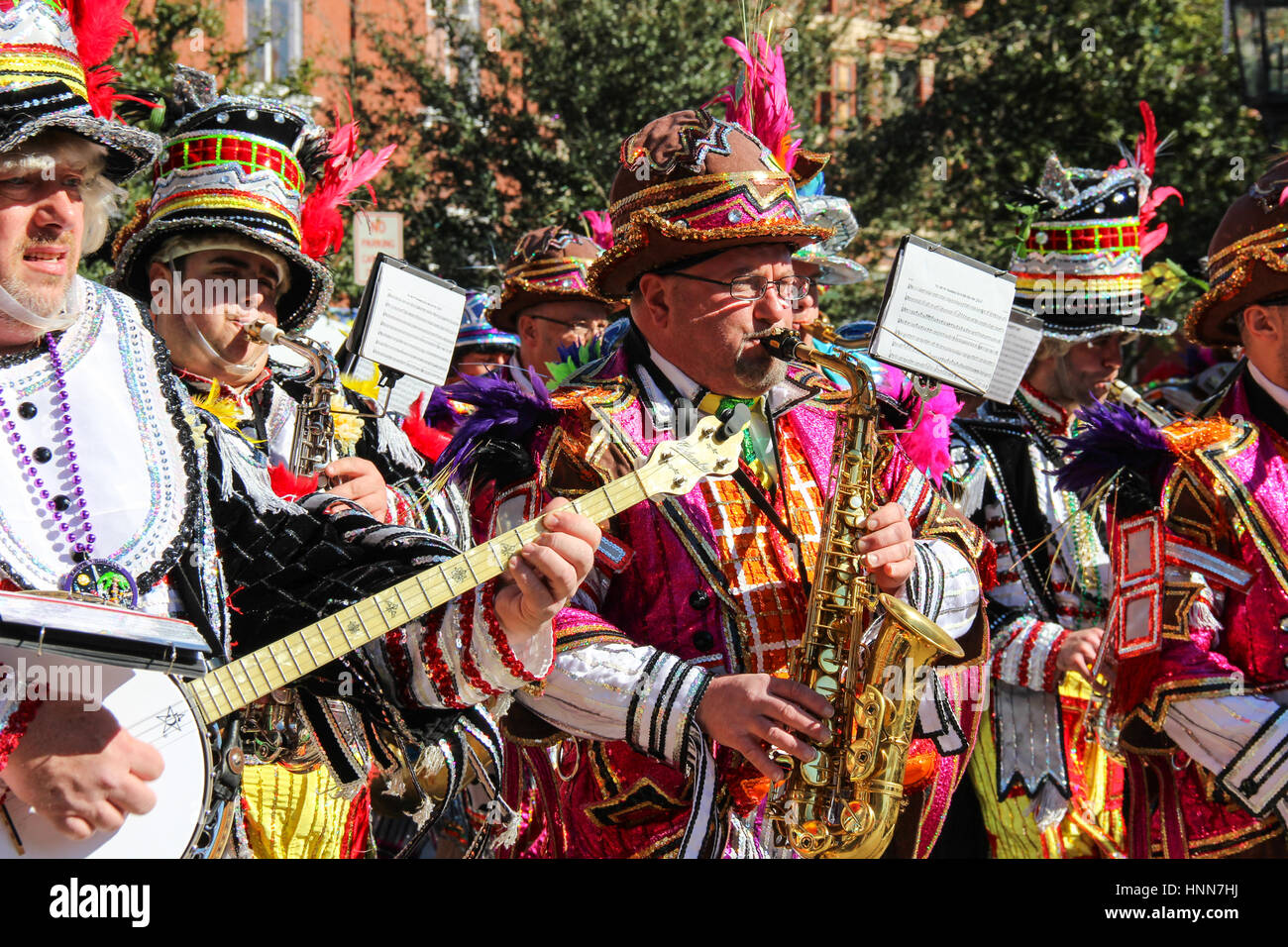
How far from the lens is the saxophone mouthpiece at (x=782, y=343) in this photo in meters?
3.31

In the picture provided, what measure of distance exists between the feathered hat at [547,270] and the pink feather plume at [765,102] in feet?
8.51

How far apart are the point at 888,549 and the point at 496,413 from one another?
40.6 inches

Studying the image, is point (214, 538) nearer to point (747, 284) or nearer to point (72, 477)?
point (72, 477)

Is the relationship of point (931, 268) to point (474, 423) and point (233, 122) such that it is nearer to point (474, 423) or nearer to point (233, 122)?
point (474, 423)

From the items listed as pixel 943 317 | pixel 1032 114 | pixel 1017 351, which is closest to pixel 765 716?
pixel 943 317

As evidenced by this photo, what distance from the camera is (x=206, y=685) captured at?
2627 mm

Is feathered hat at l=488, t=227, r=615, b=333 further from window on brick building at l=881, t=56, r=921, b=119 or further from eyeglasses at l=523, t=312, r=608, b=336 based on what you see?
window on brick building at l=881, t=56, r=921, b=119

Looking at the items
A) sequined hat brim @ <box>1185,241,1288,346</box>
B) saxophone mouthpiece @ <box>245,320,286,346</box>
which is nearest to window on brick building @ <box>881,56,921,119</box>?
sequined hat brim @ <box>1185,241,1288,346</box>

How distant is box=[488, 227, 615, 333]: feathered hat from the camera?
6.54 metres

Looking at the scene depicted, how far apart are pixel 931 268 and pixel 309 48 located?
14217mm

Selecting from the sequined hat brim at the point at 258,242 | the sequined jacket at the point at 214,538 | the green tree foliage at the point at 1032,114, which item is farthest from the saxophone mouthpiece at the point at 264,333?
the green tree foliage at the point at 1032,114

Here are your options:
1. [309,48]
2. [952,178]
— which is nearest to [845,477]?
[952,178]

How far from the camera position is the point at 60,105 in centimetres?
257

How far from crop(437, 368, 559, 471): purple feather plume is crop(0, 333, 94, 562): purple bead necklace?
117 centimetres
